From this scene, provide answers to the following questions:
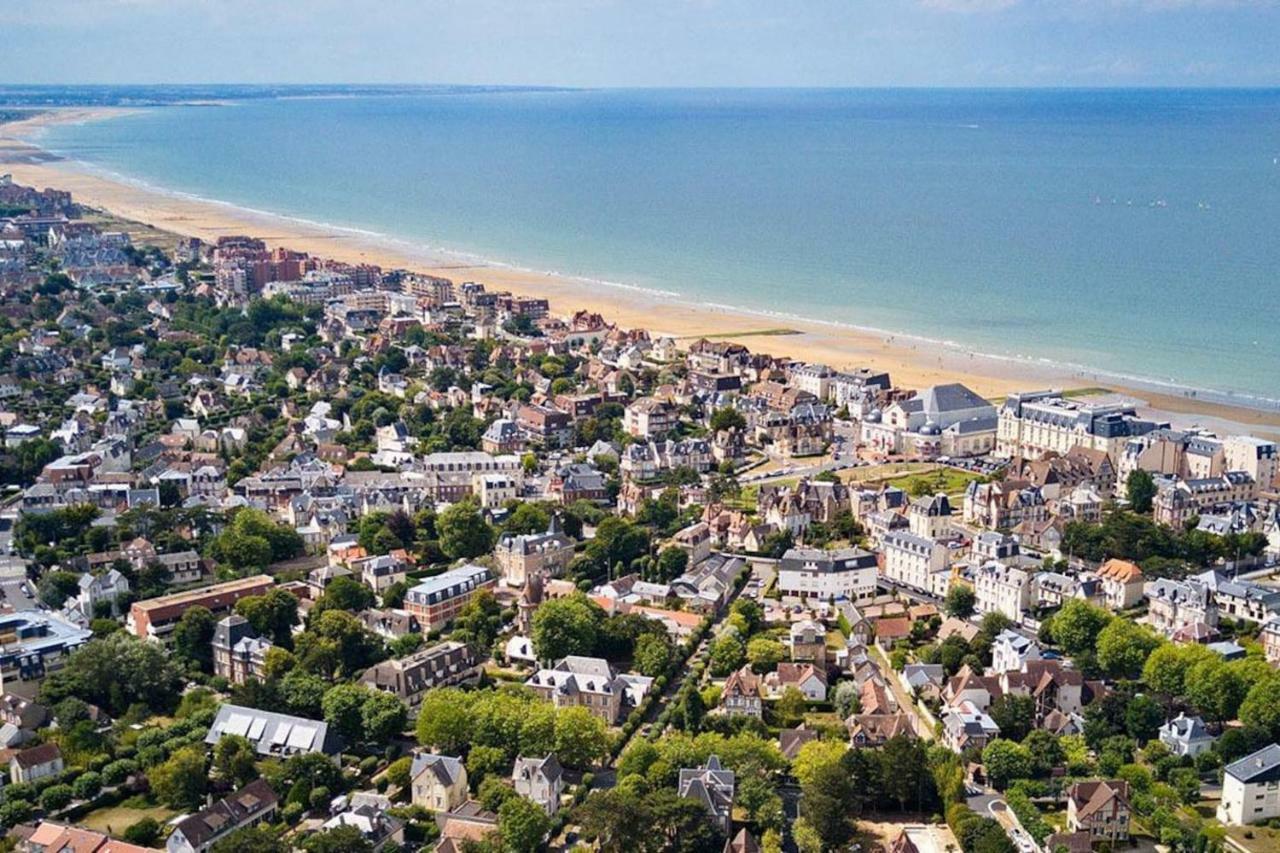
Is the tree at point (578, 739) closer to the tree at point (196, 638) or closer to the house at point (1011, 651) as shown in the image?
the house at point (1011, 651)

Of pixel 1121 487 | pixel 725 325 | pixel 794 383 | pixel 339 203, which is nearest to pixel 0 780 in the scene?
pixel 1121 487

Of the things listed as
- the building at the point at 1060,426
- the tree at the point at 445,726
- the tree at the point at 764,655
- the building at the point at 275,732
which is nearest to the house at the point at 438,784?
the tree at the point at 445,726

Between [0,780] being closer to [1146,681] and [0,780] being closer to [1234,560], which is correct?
[1146,681]

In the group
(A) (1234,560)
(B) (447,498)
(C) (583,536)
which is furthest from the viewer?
(B) (447,498)

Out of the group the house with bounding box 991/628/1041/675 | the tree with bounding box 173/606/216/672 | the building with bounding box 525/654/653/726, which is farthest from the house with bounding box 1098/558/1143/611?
the tree with bounding box 173/606/216/672

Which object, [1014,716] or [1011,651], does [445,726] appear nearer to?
[1014,716]

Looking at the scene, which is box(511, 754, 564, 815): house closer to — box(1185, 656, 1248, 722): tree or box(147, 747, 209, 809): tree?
box(147, 747, 209, 809): tree
